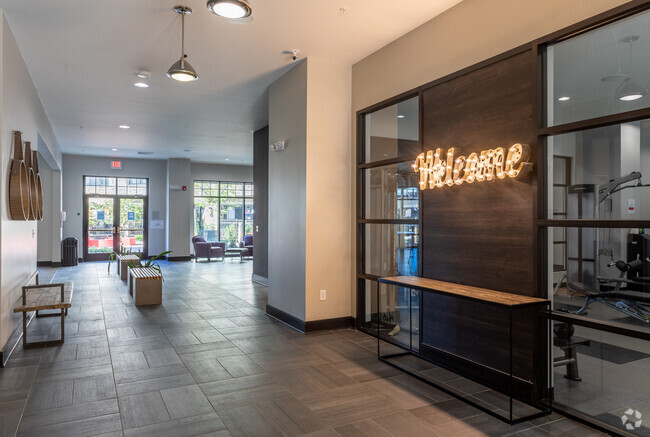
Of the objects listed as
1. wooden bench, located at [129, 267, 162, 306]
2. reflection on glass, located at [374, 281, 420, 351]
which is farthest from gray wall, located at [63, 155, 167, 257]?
reflection on glass, located at [374, 281, 420, 351]

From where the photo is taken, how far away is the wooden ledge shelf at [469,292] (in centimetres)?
271

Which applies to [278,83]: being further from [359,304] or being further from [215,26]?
[359,304]

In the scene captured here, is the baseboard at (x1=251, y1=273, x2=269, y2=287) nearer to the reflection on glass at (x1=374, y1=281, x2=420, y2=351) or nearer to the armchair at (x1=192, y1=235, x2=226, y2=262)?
the reflection on glass at (x1=374, y1=281, x2=420, y2=351)

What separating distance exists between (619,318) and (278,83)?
15.1 feet

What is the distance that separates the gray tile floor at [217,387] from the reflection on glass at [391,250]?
0.79m

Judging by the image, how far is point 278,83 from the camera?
5.64 meters

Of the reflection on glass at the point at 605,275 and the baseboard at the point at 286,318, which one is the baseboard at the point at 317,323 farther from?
the reflection on glass at the point at 605,275

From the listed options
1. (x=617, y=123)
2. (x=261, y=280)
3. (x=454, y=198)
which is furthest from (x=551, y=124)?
(x=261, y=280)

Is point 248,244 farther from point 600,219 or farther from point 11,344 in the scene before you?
point 600,219

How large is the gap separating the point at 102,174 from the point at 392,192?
11.1 meters

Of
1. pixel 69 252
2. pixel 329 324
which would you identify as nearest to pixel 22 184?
pixel 329 324

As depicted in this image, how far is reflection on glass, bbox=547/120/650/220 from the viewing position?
2379 millimetres

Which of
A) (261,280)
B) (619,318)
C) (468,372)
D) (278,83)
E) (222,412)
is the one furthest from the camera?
(261,280)

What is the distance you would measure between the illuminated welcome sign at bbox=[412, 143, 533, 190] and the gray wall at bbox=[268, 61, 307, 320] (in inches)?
59.7
